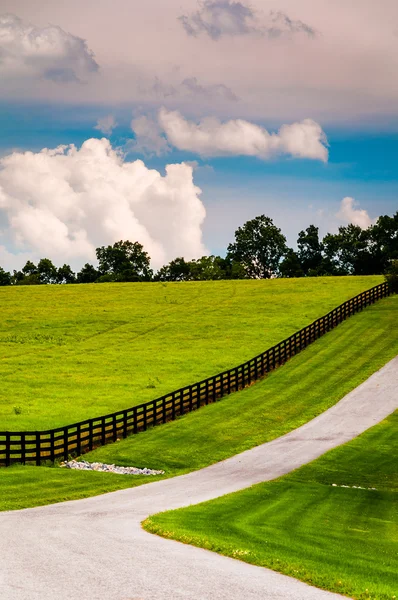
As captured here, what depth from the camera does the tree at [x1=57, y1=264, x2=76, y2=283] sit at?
177375 mm

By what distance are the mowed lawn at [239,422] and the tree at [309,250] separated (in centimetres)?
10827

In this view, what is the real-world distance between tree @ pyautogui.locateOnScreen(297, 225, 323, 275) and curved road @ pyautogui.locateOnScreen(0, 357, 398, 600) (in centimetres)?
14756

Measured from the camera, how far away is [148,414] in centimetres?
4031

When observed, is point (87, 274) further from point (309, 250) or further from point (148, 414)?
point (148, 414)

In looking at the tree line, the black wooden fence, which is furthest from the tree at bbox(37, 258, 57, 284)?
the black wooden fence

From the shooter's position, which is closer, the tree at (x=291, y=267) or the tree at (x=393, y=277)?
the tree at (x=393, y=277)

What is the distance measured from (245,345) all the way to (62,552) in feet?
146

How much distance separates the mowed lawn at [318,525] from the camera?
13828mm

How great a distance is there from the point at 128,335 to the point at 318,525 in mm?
46891

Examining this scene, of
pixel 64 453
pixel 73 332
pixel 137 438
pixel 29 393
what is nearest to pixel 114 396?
pixel 29 393

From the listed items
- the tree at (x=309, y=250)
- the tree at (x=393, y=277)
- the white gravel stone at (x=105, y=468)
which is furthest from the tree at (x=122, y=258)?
the white gravel stone at (x=105, y=468)

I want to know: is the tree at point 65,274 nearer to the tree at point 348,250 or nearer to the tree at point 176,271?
the tree at point 176,271

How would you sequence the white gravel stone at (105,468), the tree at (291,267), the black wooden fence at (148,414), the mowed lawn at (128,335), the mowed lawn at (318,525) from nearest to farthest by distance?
the mowed lawn at (318,525) < the white gravel stone at (105,468) < the black wooden fence at (148,414) < the mowed lawn at (128,335) < the tree at (291,267)

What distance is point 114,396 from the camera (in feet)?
143
